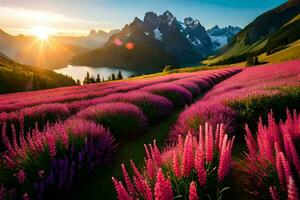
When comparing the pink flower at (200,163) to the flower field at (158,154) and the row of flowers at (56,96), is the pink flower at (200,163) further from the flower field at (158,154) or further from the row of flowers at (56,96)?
the row of flowers at (56,96)

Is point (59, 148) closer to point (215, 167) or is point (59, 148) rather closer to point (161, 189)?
point (215, 167)

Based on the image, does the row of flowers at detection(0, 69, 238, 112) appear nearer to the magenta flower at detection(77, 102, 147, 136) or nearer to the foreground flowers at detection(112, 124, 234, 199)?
the magenta flower at detection(77, 102, 147, 136)

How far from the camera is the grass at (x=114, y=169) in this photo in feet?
20.0

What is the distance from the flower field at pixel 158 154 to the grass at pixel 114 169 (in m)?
0.02

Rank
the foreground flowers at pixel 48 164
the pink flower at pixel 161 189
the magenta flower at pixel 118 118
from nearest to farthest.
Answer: the pink flower at pixel 161 189 < the foreground flowers at pixel 48 164 < the magenta flower at pixel 118 118

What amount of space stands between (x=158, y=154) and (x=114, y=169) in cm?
402

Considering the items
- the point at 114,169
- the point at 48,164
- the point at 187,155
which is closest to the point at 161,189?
the point at 187,155

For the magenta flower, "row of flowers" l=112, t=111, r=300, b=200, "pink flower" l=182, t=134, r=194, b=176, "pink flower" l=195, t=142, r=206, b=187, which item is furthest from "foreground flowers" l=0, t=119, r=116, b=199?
"pink flower" l=195, t=142, r=206, b=187

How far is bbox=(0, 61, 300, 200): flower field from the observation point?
334 cm

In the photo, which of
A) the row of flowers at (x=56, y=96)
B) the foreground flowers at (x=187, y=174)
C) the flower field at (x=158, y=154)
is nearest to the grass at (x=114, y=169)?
the flower field at (x=158, y=154)

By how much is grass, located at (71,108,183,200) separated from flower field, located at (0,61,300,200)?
21mm

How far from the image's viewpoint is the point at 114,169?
740cm

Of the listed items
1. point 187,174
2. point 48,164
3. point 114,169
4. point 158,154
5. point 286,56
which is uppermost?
point 158,154

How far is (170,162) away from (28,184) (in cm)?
246
